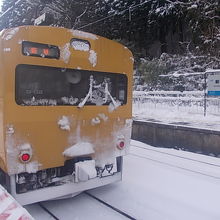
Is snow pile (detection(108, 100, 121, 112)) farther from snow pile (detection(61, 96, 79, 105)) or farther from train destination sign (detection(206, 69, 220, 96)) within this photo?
train destination sign (detection(206, 69, 220, 96))

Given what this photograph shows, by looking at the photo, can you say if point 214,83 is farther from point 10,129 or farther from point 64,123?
point 10,129

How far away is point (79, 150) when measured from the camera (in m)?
4.92

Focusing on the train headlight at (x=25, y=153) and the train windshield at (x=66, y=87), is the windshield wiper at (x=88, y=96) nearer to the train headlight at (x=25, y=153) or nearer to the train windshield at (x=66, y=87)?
the train windshield at (x=66, y=87)

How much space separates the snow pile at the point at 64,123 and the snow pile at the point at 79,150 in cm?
31

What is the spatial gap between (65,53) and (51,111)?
2.72 feet

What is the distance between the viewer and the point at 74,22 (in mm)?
26125

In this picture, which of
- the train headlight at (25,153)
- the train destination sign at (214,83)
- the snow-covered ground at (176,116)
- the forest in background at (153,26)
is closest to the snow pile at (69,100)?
the train headlight at (25,153)

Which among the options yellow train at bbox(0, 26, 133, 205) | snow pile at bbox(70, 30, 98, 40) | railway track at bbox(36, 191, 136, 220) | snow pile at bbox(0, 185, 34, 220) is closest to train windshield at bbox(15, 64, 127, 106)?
yellow train at bbox(0, 26, 133, 205)

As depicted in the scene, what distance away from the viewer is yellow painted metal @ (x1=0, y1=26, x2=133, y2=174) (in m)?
4.16

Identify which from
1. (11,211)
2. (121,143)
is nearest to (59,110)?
(121,143)

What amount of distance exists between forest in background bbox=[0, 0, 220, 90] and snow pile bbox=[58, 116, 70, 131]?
1182 centimetres

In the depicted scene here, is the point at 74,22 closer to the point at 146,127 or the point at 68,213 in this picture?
the point at 146,127

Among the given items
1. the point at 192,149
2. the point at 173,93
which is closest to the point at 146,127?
the point at 192,149

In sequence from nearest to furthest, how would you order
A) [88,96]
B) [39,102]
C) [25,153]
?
[25,153] < [39,102] < [88,96]
